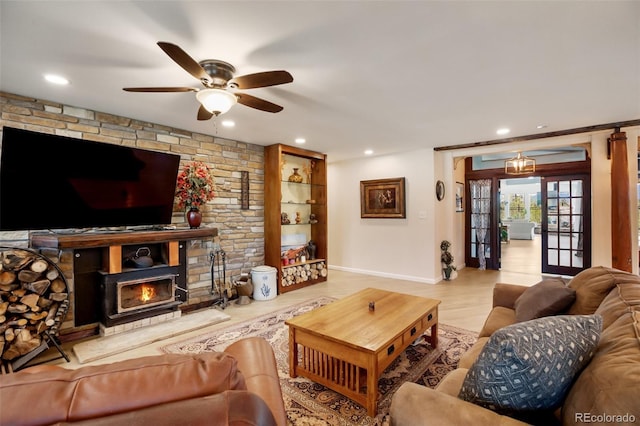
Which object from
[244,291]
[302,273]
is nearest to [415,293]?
[302,273]

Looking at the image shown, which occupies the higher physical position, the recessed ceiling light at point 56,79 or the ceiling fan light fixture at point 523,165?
the recessed ceiling light at point 56,79

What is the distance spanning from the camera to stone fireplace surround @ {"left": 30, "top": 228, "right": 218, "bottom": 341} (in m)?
2.83

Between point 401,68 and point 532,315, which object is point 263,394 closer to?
point 532,315

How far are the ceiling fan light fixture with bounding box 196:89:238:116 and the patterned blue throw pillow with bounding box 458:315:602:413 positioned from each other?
2196mm

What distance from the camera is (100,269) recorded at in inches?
126

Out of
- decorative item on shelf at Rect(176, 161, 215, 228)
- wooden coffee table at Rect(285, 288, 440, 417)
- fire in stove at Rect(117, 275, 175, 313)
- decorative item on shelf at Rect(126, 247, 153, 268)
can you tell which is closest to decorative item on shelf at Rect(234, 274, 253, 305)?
fire in stove at Rect(117, 275, 175, 313)

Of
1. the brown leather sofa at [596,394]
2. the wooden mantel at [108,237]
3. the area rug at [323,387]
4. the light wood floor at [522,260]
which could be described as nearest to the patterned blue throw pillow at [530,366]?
the brown leather sofa at [596,394]

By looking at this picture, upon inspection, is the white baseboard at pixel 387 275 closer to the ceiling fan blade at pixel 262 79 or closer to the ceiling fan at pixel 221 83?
the ceiling fan at pixel 221 83

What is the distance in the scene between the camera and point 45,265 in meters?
2.58

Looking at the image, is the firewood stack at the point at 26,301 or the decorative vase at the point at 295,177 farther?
the decorative vase at the point at 295,177

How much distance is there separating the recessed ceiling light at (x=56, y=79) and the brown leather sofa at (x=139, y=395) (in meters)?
2.62

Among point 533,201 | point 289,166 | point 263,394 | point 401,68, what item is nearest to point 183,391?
point 263,394

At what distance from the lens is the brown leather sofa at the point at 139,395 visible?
0.63 m

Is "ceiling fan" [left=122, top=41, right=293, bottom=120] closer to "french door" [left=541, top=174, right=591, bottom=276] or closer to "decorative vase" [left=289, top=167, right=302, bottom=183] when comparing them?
"decorative vase" [left=289, top=167, right=302, bottom=183]
